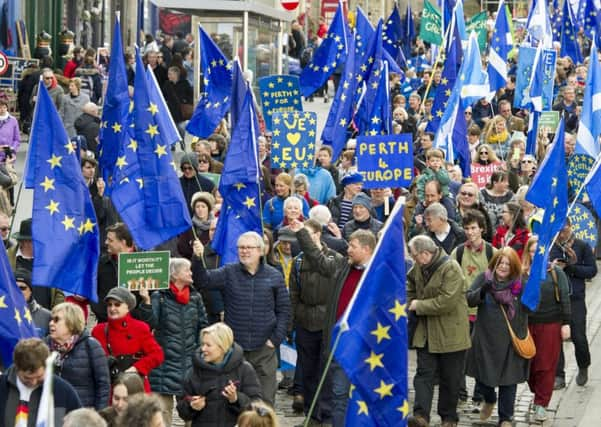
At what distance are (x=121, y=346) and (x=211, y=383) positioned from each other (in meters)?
0.97

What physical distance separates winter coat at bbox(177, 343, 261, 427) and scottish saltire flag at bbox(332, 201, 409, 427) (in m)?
1.44

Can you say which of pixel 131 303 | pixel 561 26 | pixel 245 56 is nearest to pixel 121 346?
pixel 131 303

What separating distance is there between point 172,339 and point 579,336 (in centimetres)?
427

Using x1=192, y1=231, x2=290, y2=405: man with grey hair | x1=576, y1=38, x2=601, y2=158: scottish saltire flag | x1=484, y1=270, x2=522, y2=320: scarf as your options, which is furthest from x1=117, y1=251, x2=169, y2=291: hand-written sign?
x1=576, y1=38, x2=601, y2=158: scottish saltire flag

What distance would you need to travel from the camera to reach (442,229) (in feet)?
44.4

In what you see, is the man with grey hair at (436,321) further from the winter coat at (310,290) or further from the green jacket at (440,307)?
the winter coat at (310,290)

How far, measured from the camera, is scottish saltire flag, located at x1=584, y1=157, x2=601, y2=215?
1384cm

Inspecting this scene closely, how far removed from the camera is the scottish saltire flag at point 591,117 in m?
16.5

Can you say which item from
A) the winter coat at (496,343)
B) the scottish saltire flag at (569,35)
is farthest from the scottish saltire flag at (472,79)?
the scottish saltire flag at (569,35)

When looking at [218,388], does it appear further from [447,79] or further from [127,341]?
[447,79]

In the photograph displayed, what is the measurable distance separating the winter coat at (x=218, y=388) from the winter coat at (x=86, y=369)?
0.53 m

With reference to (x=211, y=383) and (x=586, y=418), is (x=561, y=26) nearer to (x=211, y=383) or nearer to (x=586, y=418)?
(x=586, y=418)

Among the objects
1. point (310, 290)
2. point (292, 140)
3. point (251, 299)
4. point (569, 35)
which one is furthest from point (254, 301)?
point (569, 35)

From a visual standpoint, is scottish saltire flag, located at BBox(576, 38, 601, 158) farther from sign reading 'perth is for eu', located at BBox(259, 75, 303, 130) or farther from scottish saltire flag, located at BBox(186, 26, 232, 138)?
scottish saltire flag, located at BBox(186, 26, 232, 138)
